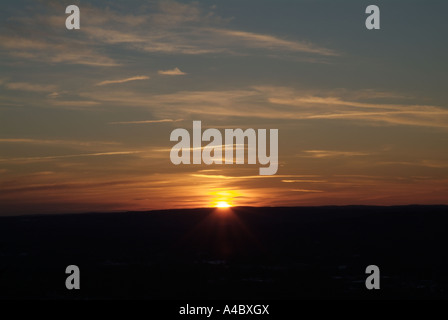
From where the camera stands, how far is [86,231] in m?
92.7

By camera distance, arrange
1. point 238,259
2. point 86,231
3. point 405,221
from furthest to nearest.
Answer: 1. point 86,231
2. point 405,221
3. point 238,259

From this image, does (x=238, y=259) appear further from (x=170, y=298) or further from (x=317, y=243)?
(x=170, y=298)

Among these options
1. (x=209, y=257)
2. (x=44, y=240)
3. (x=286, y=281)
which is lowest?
(x=286, y=281)

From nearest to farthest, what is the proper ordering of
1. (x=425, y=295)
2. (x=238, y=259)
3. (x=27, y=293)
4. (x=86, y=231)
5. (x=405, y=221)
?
(x=425, y=295)
(x=27, y=293)
(x=238, y=259)
(x=405, y=221)
(x=86, y=231)

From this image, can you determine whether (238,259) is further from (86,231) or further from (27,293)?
(86,231)

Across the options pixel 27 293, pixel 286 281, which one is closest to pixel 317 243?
pixel 286 281

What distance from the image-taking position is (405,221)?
76.6 metres

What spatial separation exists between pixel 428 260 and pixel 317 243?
15302mm

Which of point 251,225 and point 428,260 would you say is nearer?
point 428,260
